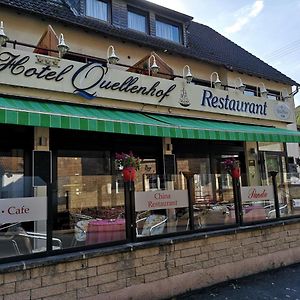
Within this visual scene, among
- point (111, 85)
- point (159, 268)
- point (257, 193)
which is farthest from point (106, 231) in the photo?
point (111, 85)

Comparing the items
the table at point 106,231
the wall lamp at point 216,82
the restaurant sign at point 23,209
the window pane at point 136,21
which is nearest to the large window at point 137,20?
the window pane at point 136,21

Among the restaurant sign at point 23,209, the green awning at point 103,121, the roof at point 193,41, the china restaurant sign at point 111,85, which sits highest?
the roof at point 193,41

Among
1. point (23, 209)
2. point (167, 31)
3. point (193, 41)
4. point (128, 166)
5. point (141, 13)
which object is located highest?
point (141, 13)

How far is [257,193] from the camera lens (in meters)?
9.59

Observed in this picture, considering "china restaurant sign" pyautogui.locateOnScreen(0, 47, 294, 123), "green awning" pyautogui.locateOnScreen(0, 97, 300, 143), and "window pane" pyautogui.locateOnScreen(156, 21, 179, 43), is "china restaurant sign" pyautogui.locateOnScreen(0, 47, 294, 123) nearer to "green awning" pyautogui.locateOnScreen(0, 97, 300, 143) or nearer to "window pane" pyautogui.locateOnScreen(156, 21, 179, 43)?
"green awning" pyautogui.locateOnScreen(0, 97, 300, 143)

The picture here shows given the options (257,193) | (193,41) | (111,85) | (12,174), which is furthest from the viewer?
(193,41)

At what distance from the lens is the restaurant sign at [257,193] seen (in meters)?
9.27

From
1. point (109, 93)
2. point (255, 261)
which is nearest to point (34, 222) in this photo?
point (255, 261)

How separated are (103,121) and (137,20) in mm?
8690

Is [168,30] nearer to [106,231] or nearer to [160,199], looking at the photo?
[160,199]

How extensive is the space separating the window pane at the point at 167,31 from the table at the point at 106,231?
12.0m

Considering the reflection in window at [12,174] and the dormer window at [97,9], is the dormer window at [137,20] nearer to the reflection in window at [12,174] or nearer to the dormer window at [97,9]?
the dormer window at [97,9]

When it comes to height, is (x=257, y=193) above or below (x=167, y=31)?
below

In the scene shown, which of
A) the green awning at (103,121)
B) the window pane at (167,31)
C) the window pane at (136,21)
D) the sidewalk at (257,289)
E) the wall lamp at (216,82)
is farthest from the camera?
the window pane at (167,31)
